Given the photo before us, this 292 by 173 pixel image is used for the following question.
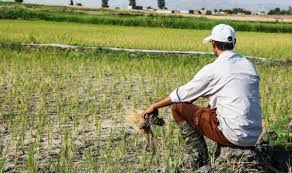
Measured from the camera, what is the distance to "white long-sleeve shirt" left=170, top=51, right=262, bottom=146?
3545 millimetres

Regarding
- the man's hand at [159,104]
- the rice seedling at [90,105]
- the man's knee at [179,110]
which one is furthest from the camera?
the rice seedling at [90,105]

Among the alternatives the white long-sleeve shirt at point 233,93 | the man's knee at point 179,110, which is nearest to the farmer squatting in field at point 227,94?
the white long-sleeve shirt at point 233,93

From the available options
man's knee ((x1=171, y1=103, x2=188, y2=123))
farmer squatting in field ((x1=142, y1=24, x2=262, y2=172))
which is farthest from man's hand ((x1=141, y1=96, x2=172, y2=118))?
man's knee ((x1=171, y1=103, x2=188, y2=123))

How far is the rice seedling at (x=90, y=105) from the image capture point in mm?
4211

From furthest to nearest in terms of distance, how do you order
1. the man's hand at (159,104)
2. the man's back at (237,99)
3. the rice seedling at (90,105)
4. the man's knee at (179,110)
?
the rice seedling at (90,105), the man's knee at (179,110), the man's hand at (159,104), the man's back at (237,99)

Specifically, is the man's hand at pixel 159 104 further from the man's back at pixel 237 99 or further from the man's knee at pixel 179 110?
Answer: the man's back at pixel 237 99

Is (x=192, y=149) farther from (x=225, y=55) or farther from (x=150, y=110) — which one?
(x=225, y=55)

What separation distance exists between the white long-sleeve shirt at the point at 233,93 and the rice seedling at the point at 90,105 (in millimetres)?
538

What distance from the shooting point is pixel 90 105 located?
6379 mm

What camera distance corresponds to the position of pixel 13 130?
502 centimetres

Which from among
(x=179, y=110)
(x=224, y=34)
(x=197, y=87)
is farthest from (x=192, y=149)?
(x=224, y=34)

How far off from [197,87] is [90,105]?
2938mm

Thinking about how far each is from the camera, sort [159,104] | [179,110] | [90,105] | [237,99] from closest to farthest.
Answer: [237,99] → [159,104] → [179,110] → [90,105]

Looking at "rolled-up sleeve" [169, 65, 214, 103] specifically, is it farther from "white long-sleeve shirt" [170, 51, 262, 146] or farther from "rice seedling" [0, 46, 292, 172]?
"rice seedling" [0, 46, 292, 172]
